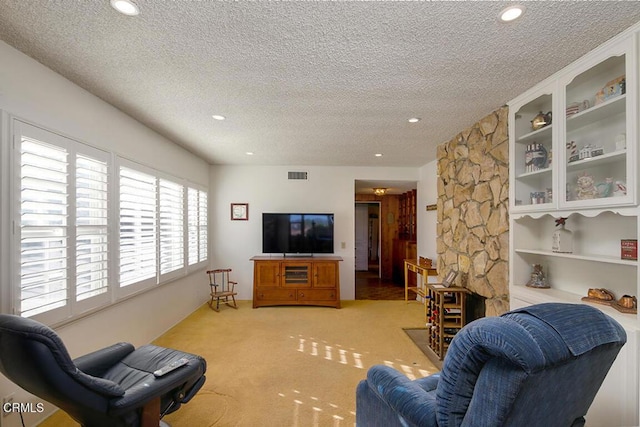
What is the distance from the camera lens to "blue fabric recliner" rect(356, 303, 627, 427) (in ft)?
2.95

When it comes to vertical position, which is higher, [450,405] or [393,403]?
[450,405]

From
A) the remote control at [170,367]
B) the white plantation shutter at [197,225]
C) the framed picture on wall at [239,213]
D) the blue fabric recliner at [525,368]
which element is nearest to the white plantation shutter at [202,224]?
the white plantation shutter at [197,225]

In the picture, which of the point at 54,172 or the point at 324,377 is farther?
the point at 324,377

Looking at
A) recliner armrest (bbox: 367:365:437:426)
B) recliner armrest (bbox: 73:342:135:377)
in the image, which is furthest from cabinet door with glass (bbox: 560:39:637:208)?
recliner armrest (bbox: 73:342:135:377)

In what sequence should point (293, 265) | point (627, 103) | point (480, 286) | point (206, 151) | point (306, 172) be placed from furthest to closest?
point (306, 172) → point (293, 265) → point (206, 151) → point (480, 286) → point (627, 103)

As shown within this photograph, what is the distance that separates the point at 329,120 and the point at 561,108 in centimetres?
194

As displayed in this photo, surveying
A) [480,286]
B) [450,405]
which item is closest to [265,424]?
[450,405]

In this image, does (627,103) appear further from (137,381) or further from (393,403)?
(137,381)

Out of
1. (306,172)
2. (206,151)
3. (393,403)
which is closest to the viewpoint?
(393,403)

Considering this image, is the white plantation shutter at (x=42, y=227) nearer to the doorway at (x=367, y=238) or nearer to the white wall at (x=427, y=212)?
the white wall at (x=427, y=212)

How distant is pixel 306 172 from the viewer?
17.4ft

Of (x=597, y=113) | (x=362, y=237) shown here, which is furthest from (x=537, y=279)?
(x=362, y=237)

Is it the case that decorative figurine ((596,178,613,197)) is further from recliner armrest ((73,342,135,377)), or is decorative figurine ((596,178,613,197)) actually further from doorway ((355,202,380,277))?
doorway ((355,202,380,277))

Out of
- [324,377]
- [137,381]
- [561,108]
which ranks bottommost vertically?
[324,377]
